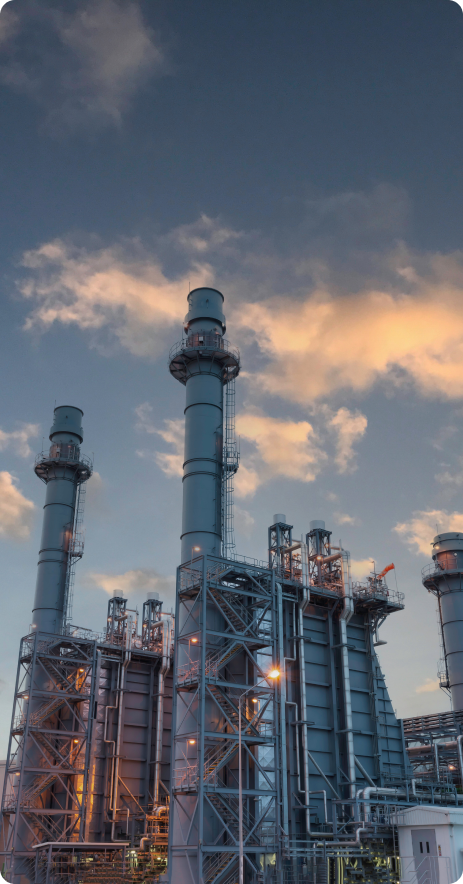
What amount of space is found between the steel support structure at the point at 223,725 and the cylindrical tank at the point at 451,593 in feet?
95.0

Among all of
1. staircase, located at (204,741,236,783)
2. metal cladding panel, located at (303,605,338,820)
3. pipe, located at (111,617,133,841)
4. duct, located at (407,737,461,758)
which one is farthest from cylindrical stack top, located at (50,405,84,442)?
duct, located at (407,737,461,758)

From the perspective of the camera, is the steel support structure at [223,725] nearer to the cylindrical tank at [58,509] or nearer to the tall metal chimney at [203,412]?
the tall metal chimney at [203,412]

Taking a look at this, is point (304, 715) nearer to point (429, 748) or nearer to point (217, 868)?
point (217, 868)

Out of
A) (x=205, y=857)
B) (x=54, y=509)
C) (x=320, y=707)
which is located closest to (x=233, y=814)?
(x=205, y=857)

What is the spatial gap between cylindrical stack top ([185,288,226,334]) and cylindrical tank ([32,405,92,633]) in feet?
67.3

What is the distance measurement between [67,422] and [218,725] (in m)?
37.5

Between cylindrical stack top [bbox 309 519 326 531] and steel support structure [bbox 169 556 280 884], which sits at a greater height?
cylindrical stack top [bbox 309 519 326 531]

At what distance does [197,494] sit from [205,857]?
20.7 meters

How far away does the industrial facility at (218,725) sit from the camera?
41562 mm

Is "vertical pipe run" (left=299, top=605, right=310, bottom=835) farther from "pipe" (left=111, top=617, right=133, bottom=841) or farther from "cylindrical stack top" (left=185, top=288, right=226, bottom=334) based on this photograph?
"cylindrical stack top" (left=185, top=288, right=226, bottom=334)

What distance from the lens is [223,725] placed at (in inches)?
1731

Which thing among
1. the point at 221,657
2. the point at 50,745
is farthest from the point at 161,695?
the point at 221,657

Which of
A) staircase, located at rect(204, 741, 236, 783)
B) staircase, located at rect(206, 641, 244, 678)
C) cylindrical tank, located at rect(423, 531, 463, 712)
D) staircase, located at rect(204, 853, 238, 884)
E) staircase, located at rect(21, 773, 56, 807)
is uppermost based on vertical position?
cylindrical tank, located at rect(423, 531, 463, 712)

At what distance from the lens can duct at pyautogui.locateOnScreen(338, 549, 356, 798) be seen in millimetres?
50188
